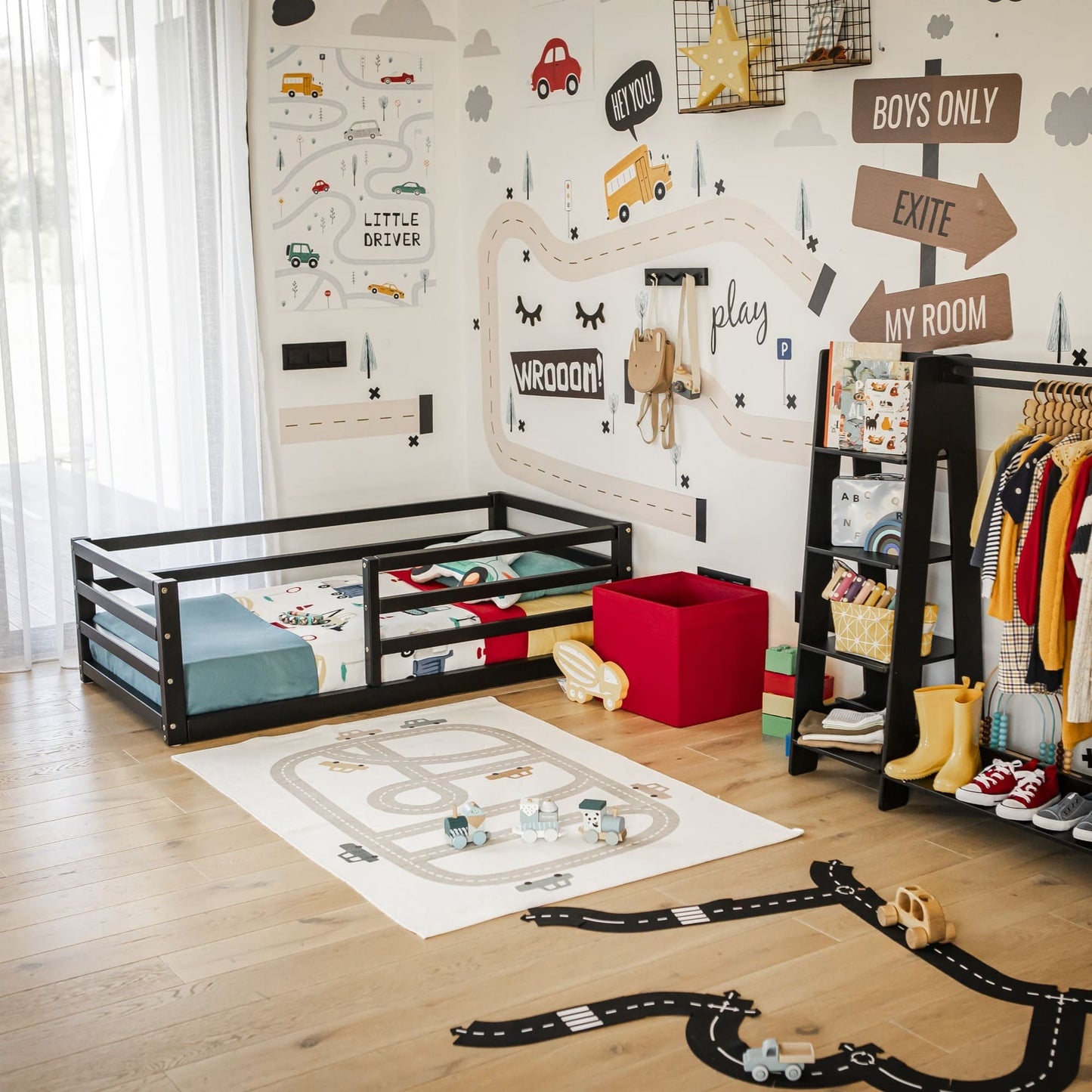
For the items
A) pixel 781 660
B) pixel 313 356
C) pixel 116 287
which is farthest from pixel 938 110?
pixel 116 287

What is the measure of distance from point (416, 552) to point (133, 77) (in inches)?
75.6

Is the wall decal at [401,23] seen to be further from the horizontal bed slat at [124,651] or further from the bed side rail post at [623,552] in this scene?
the horizontal bed slat at [124,651]

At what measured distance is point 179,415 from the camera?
4.57 m

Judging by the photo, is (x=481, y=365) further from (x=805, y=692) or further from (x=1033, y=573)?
(x=1033, y=573)

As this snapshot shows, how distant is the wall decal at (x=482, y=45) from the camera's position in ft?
15.6

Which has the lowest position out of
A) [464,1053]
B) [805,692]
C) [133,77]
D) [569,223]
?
[464,1053]

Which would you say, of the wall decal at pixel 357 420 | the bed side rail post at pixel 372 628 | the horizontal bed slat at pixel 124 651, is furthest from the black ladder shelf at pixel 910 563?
the wall decal at pixel 357 420

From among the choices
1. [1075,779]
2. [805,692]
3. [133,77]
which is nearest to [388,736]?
[805,692]

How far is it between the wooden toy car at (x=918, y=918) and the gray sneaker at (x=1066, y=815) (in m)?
0.38

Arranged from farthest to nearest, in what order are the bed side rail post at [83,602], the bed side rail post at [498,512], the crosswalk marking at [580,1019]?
the bed side rail post at [498,512], the bed side rail post at [83,602], the crosswalk marking at [580,1019]

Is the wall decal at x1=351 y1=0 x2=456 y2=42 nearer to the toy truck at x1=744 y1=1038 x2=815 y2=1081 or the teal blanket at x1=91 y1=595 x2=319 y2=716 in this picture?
the teal blanket at x1=91 y1=595 x2=319 y2=716

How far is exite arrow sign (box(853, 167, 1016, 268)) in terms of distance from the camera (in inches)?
123

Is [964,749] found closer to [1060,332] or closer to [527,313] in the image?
[1060,332]

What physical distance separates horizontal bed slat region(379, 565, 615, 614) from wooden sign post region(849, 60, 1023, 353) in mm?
1256
